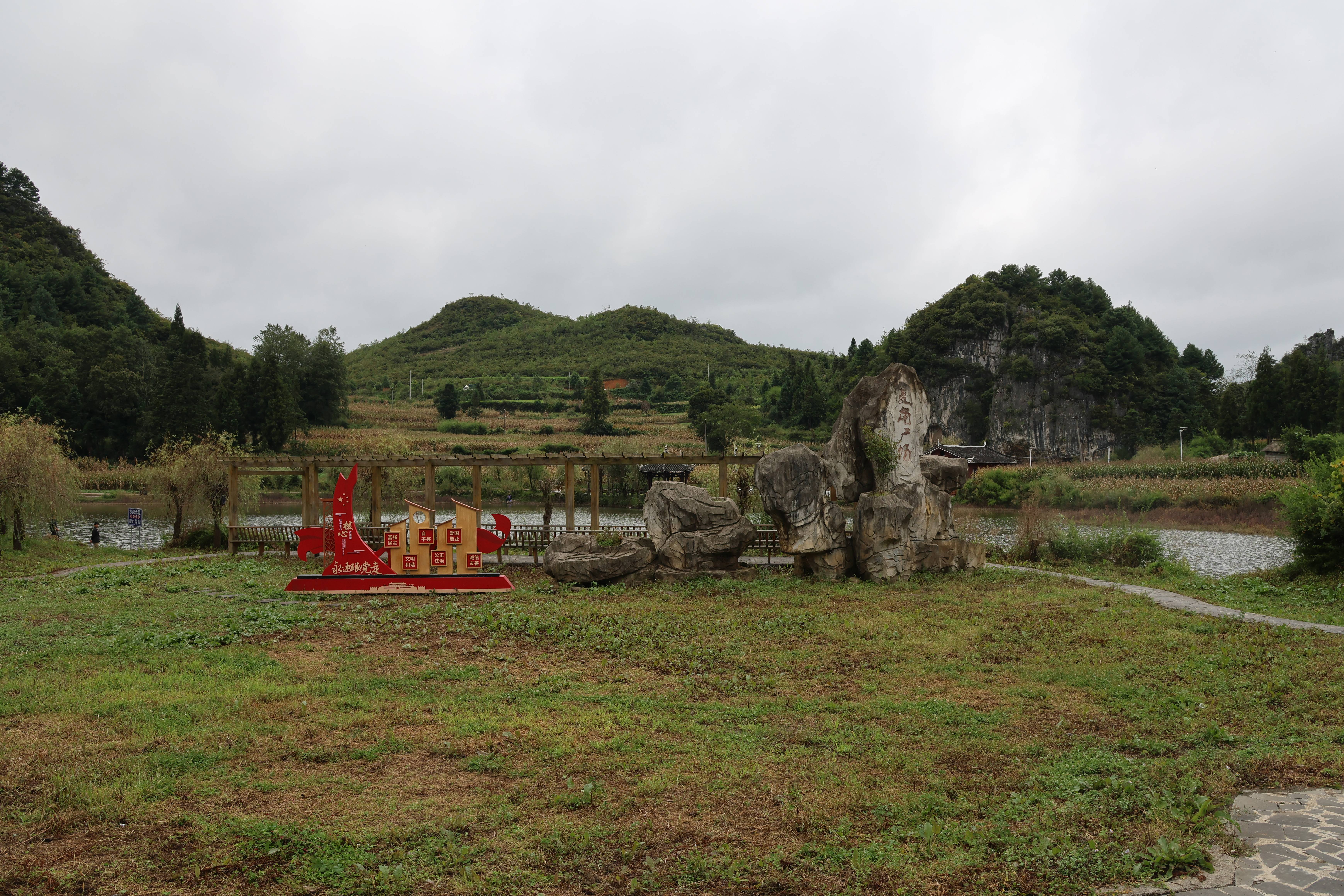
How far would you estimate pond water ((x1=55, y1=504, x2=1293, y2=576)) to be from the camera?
20484 mm

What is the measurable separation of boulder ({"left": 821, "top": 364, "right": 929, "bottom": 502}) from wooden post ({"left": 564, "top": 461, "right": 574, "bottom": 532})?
6.56m

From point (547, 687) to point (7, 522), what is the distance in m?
22.4

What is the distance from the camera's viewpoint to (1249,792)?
4832mm

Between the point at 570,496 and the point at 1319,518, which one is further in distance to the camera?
the point at 570,496

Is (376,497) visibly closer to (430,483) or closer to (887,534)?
(430,483)

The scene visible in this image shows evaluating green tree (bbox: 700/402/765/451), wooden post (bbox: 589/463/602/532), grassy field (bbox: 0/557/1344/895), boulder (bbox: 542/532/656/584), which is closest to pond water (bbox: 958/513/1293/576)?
boulder (bbox: 542/532/656/584)


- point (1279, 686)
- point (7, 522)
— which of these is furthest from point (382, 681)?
point (7, 522)

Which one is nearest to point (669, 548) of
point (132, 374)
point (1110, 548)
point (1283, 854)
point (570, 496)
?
point (570, 496)

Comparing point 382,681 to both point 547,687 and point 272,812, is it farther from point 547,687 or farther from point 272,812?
point 272,812

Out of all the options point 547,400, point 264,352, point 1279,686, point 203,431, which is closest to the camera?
point 1279,686

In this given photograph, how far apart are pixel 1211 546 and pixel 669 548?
67.2ft

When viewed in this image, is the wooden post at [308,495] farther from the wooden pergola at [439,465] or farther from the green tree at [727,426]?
the green tree at [727,426]

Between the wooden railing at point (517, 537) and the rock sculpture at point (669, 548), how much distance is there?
0.86 m

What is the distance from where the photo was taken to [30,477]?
62.8 feet
